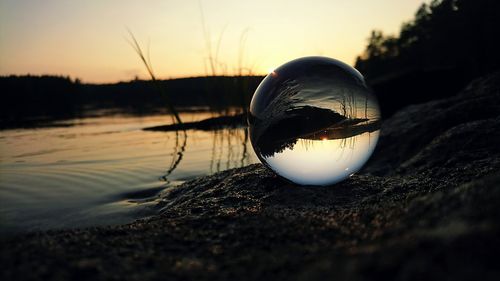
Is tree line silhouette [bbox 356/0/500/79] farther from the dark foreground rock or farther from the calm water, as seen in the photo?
the dark foreground rock

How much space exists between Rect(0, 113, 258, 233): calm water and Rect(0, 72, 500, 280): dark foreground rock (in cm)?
68

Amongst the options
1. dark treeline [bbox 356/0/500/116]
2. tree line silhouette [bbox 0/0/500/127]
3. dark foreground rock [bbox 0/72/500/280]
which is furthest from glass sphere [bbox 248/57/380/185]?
dark treeline [bbox 356/0/500/116]

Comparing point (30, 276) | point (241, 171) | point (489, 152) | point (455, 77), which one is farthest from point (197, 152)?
point (455, 77)

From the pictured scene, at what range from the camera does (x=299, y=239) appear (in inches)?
69.1

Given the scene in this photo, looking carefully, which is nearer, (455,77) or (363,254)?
(363,254)

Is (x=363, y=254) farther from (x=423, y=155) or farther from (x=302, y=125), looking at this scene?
(x=423, y=155)

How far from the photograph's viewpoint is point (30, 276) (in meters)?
1.34

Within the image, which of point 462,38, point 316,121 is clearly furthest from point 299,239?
point 462,38

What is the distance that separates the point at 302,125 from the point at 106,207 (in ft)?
6.03

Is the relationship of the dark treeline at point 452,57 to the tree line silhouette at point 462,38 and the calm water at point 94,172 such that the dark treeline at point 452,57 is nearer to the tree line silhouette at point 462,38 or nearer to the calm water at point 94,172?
the tree line silhouette at point 462,38

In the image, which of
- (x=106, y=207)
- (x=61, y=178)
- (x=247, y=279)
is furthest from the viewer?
(x=61, y=178)

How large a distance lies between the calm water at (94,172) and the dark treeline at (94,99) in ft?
3.61

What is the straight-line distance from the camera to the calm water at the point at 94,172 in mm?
3105

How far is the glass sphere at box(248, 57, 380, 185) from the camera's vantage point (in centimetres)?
296
